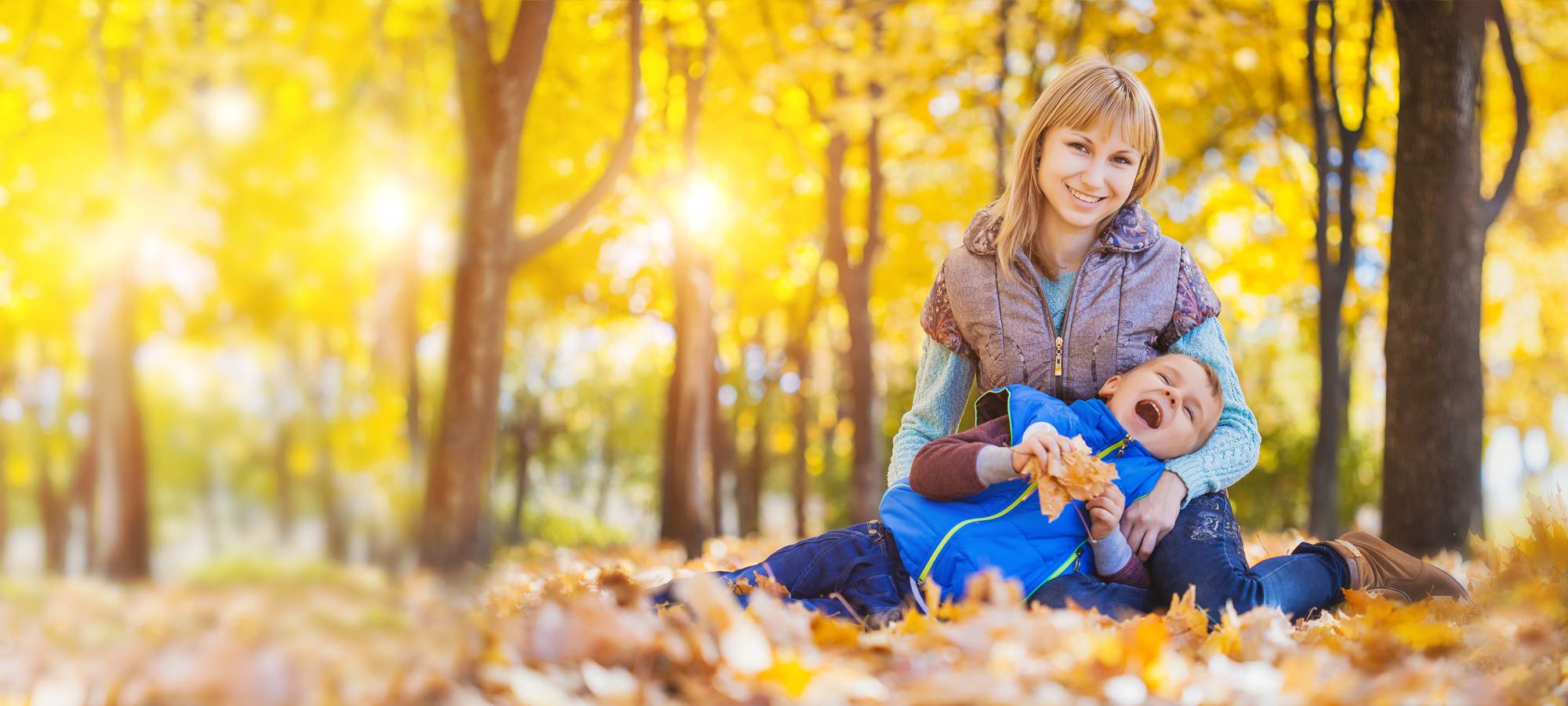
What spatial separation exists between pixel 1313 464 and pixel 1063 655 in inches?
285

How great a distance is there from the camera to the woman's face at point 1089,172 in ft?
10.3

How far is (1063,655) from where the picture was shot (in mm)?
1832

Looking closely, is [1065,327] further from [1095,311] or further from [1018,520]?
[1018,520]

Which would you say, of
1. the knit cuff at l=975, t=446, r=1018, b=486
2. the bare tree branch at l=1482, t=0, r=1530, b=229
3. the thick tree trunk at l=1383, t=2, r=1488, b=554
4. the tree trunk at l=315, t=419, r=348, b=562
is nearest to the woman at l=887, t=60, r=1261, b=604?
the knit cuff at l=975, t=446, r=1018, b=486

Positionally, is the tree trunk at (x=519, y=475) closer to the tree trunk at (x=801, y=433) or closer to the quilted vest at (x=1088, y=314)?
the tree trunk at (x=801, y=433)

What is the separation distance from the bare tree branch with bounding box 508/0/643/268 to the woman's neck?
9.12 ft

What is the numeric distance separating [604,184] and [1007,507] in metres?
3.56

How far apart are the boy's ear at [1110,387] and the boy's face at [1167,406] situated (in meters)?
0.01

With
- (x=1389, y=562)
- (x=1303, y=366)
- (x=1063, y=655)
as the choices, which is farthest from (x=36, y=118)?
(x=1303, y=366)

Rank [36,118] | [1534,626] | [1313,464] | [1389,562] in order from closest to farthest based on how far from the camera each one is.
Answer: [1534,626], [1389,562], [36,118], [1313,464]

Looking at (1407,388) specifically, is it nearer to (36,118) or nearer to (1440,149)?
(1440,149)

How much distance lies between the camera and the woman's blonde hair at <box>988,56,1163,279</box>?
3109 mm

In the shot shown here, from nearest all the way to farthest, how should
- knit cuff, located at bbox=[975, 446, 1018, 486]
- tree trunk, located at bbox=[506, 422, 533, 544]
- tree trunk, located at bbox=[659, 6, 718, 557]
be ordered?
knit cuff, located at bbox=[975, 446, 1018, 486], tree trunk, located at bbox=[659, 6, 718, 557], tree trunk, located at bbox=[506, 422, 533, 544]

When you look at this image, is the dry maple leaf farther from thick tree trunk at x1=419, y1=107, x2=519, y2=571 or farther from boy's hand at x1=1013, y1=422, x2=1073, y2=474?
thick tree trunk at x1=419, y1=107, x2=519, y2=571
